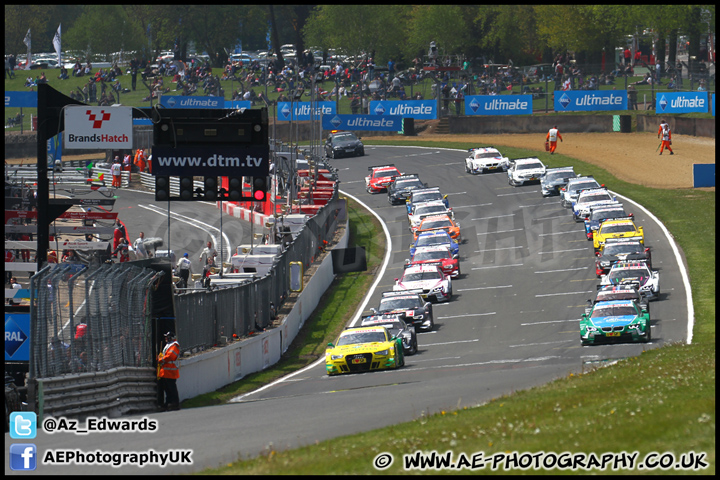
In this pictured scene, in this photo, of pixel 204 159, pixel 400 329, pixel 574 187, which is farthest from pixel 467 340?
pixel 574 187

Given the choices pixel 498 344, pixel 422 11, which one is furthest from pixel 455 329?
pixel 422 11

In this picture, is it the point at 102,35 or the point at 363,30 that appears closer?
the point at 363,30

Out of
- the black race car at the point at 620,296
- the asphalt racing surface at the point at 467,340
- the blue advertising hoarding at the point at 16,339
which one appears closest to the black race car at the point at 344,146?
the asphalt racing surface at the point at 467,340

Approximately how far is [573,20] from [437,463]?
235 feet

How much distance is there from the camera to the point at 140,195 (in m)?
55.4

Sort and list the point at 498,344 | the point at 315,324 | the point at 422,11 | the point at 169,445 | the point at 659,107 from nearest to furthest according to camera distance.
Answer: the point at 169,445 → the point at 498,344 → the point at 315,324 → the point at 659,107 → the point at 422,11

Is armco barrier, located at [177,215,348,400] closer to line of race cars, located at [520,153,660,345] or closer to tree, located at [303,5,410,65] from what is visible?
line of race cars, located at [520,153,660,345]

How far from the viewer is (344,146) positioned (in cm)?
6406

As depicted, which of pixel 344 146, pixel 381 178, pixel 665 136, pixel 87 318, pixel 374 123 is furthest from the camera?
pixel 374 123

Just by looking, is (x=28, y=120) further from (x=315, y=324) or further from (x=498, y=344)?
(x=498, y=344)

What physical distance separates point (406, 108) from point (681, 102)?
18065mm

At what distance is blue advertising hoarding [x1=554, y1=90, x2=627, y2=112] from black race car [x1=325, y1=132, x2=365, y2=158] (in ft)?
44.7

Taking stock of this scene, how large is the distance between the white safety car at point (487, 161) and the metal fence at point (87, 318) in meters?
39.3

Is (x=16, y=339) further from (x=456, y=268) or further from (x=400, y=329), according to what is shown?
(x=456, y=268)
